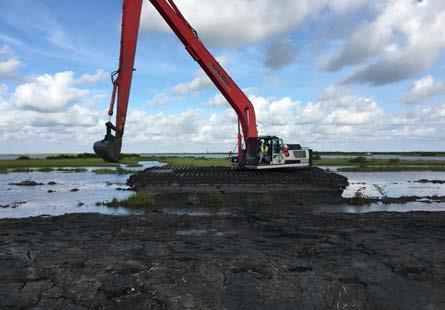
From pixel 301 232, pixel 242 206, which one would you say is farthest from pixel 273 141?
pixel 301 232

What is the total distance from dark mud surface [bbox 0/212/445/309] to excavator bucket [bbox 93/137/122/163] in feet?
13.2

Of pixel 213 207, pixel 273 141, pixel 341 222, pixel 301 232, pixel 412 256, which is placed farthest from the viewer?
pixel 273 141

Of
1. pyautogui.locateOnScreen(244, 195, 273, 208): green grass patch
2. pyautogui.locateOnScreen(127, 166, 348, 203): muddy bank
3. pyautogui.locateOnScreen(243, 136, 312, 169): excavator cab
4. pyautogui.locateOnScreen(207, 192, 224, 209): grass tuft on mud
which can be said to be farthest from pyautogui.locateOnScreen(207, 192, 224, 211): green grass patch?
pyautogui.locateOnScreen(243, 136, 312, 169): excavator cab

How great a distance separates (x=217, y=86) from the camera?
2714cm

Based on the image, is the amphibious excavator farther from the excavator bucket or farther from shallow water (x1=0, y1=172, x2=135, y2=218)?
shallow water (x1=0, y1=172, x2=135, y2=218)

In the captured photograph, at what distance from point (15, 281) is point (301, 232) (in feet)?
23.8

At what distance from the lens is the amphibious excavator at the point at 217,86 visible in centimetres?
1941

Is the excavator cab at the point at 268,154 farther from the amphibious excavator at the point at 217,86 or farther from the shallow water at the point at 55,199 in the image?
the shallow water at the point at 55,199

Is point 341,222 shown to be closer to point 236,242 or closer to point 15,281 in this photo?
point 236,242

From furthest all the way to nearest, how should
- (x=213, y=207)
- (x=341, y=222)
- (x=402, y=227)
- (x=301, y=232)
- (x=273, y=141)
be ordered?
1. (x=273, y=141)
2. (x=213, y=207)
3. (x=341, y=222)
4. (x=402, y=227)
5. (x=301, y=232)

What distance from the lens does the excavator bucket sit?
52.7 feet

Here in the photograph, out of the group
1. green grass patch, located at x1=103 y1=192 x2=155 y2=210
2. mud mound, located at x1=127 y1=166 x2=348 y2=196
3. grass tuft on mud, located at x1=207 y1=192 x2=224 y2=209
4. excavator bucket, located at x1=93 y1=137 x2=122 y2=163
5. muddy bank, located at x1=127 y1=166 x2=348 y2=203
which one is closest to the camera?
excavator bucket, located at x1=93 y1=137 x2=122 y2=163

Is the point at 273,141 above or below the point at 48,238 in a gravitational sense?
above

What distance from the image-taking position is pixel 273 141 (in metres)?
27.7
